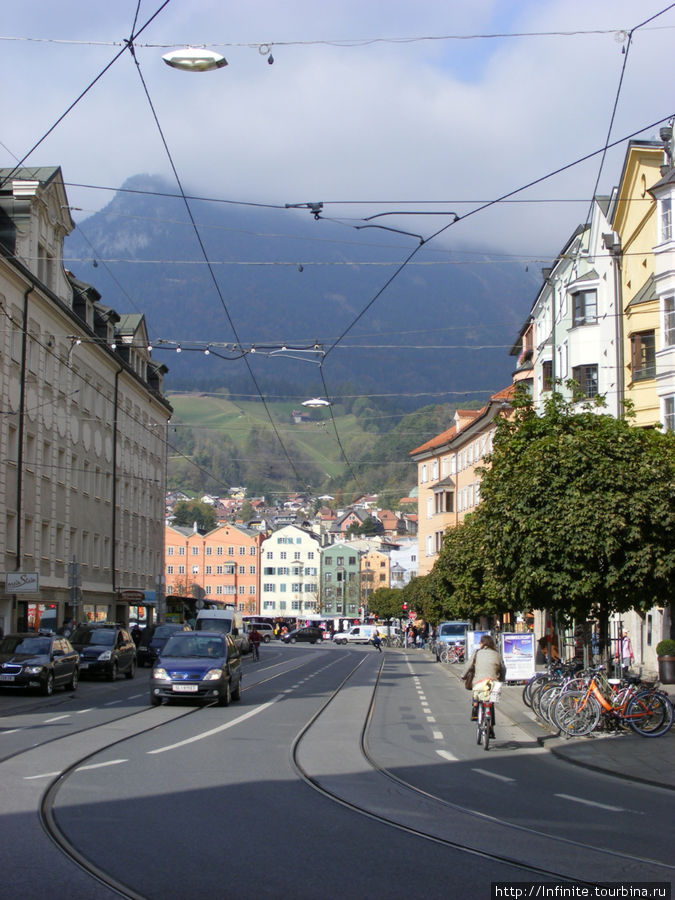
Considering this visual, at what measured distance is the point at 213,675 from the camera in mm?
24328

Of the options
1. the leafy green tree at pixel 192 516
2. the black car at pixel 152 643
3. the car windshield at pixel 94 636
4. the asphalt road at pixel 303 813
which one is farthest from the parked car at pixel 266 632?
the asphalt road at pixel 303 813

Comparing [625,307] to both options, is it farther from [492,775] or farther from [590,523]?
[492,775]

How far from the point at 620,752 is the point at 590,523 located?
4.63m

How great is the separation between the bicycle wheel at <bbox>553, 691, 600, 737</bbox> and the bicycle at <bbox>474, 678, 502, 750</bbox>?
1757 mm

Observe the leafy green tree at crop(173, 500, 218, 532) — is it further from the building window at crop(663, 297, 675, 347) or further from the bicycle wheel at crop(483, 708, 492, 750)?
the bicycle wheel at crop(483, 708, 492, 750)

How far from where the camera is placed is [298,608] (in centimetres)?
15788

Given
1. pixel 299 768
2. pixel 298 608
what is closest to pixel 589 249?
pixel 299 768

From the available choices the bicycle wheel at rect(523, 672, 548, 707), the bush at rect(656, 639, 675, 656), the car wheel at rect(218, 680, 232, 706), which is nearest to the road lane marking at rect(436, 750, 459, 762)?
the bicycle wheel at rect(523, 672, 548, 707)

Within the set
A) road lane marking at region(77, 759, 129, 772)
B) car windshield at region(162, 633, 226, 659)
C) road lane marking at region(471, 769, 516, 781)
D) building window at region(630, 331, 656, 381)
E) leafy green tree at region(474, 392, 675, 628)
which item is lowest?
road lane marking at region(471, 769, 516, 781)

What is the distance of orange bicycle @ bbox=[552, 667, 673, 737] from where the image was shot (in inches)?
729

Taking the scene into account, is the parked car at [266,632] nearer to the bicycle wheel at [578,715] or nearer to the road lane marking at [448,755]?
the bicycle wheel at [578,715]

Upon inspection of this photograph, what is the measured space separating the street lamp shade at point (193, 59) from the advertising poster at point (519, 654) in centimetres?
1833

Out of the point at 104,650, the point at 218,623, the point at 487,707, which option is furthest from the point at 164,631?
the point at 487,707

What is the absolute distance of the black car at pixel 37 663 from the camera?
92.0ft
